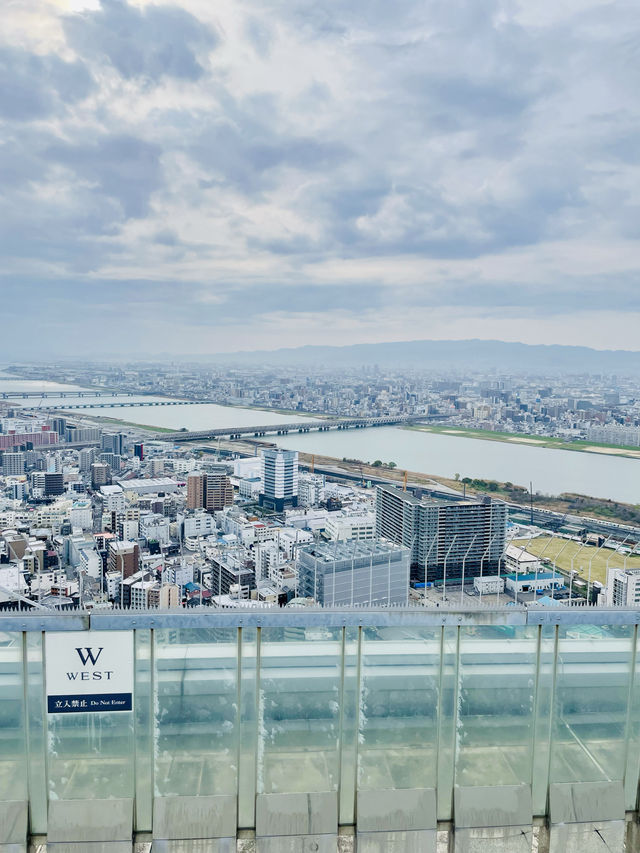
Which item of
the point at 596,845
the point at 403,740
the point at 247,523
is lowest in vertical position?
the point at 247,523

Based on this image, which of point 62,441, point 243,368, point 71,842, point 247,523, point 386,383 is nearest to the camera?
point 71,842

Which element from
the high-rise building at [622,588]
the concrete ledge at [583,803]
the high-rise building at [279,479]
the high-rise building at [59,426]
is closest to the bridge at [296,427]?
the high-rise building at [59,426]

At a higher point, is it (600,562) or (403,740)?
(403,740)

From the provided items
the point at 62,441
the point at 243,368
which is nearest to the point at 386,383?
the point at 243,368

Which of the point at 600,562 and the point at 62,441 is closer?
the point at 600,562

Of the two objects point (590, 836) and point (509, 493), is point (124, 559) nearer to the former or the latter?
point (590, 836)

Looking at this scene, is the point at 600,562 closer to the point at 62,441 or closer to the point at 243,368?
the point at 62,441
